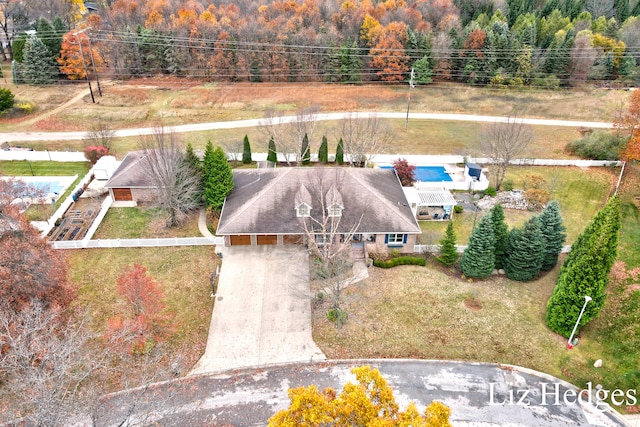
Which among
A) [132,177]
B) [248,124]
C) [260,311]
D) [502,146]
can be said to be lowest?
[260,311]

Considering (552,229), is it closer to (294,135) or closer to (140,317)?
(140,317)

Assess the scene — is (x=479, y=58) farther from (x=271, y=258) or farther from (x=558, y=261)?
(x=271, y=258)

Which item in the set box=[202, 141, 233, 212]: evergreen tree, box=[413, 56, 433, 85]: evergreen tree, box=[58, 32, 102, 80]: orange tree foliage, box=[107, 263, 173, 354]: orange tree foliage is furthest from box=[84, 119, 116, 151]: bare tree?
box=[413, 56, 433, 85]: evergreen tree

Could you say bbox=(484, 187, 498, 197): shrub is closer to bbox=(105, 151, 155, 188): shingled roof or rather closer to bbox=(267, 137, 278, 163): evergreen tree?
bbox=(267, 137, 278, 163): evergreen tree

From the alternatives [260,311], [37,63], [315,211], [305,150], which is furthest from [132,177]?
[37,63]

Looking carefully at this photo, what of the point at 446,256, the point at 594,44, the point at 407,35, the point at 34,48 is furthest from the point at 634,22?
the point at 34,48

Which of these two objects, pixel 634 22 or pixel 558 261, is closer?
pixel 558 261
